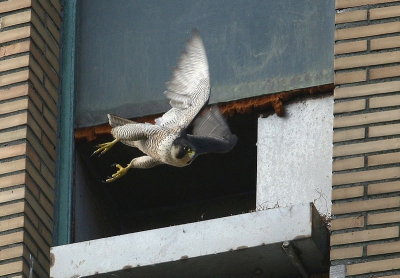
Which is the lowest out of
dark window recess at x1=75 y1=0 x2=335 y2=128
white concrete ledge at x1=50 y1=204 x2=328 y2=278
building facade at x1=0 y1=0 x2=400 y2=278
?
white concrete ledge at x1=50 y1=204 x2=328 y2=278

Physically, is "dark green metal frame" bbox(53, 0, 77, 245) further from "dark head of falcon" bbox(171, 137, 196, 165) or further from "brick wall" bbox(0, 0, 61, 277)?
"dark head of falcon" bbox(171, 137, 196, 165)

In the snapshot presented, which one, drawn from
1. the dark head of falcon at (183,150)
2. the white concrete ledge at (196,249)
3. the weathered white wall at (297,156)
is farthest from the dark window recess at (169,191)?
the white concrete ledge at (196,249)

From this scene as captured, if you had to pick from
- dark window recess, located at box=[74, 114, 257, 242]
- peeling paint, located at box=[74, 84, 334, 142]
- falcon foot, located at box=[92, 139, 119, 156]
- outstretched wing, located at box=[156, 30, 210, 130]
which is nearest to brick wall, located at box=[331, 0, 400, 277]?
peeling paint, located at box=[74, 84, 334, 142]

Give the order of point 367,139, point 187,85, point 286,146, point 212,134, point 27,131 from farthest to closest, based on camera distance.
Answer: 1. point 212,134
2. point 187,85
3. point 286,146
4. point 27,131
5. point 367,139

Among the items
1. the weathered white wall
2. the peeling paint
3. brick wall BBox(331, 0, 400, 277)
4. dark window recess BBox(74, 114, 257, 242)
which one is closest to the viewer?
brick wall BBox(331, 0, 400, 277)

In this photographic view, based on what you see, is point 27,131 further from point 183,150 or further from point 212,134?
point 212,134

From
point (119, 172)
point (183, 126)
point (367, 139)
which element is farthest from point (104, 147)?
point (367, 139)

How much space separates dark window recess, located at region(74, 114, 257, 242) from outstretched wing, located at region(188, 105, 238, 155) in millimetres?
373

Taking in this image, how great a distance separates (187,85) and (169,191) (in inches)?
55.7

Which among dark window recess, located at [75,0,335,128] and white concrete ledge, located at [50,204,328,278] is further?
dark window recess, located at [75,0,335,128]

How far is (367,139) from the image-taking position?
25.2 ft

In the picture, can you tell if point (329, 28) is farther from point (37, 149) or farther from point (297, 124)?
point (37, 149)

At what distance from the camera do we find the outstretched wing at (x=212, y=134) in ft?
28.3

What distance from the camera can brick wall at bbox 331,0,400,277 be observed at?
7.41m
